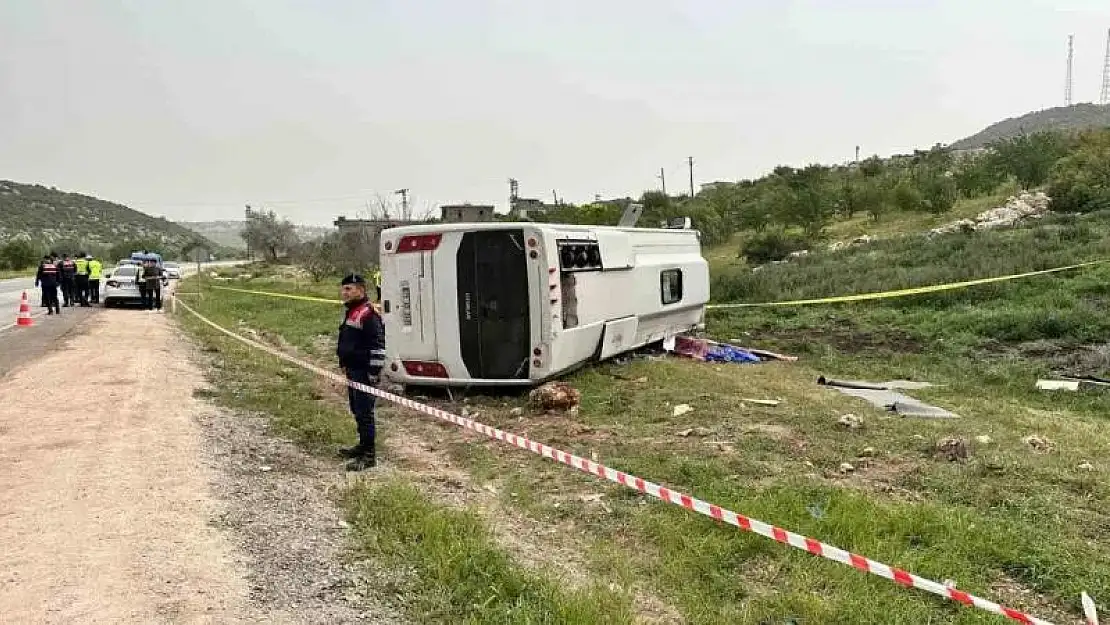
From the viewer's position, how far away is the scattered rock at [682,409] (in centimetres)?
843

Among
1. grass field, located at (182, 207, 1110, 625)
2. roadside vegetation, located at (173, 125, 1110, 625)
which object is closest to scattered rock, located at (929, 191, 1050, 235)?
roadside vegetation, located at (173, 125, 1110, 625)

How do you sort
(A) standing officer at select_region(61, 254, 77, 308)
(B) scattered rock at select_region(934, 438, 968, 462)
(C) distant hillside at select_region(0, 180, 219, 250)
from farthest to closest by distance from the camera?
(C) distant hillside at select_region(0, 180, 219, 250), (A) standing officer at select_region(61, 254, 77, 308), (B) scattered rock at select_region(934, 438, 968, 462)

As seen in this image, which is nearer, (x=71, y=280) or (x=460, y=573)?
(x=460, y=573)

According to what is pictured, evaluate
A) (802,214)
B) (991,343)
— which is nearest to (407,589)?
(991,343)

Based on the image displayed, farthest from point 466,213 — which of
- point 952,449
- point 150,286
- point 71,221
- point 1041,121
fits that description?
point 71,221

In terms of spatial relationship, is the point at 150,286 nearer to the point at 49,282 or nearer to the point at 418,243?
the point at 49,282

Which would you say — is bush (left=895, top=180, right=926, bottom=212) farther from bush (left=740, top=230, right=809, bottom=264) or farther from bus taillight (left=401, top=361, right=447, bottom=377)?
bus taillight (left=401, top=361, right=447, bottom=377)

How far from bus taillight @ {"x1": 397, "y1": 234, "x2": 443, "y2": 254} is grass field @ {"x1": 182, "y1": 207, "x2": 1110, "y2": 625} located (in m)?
1.89

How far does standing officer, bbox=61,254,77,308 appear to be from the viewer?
22.6 m

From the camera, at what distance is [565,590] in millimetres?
4355

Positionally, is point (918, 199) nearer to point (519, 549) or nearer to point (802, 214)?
point (802, 214)

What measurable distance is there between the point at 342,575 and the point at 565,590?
4.15 ft

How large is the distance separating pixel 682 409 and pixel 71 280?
20.9 meters

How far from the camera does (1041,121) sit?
100 m
